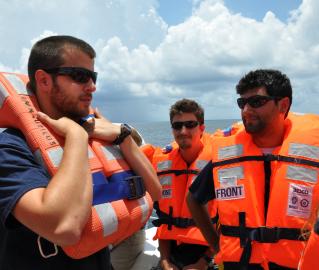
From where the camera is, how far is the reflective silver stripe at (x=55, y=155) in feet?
6.66

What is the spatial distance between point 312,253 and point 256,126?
5.60ft

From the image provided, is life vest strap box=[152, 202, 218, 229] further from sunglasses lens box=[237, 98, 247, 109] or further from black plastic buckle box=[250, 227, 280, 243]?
sunglasses lens box=[237, 98, 247, 109]

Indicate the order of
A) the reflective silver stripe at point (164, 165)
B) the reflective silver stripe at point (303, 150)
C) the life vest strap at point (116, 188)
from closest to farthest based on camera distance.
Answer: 1. the life vest strap at point (116, 188)
2. the reflective silver stripe at point (303, 150)
3. the reflective silver stripe at point (164, 165)

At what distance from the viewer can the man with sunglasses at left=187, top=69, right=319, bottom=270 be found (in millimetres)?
3000

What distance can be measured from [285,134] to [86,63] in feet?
6.75

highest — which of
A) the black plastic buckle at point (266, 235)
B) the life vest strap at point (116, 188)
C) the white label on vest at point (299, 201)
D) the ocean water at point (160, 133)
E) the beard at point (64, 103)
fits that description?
the beard at point (64, 103)

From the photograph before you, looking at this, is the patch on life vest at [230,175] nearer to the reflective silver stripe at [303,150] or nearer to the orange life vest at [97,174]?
the reflective silver stripe at [303,150]

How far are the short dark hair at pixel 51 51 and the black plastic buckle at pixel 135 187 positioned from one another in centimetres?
84

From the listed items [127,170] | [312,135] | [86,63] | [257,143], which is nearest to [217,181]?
[257,143]

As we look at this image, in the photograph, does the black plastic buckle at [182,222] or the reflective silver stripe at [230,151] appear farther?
the black plastic buckle at [182,222]

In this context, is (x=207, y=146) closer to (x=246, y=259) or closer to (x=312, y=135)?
(x=312, y=135)

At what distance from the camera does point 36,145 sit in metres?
2.05

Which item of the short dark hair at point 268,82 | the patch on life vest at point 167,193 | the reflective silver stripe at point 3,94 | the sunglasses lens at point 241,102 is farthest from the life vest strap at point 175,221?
the reflective silver stripe at point 3,94

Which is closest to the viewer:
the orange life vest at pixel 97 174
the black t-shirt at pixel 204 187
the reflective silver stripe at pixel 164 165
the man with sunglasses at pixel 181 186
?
the orange life vest at pixel 97 174
